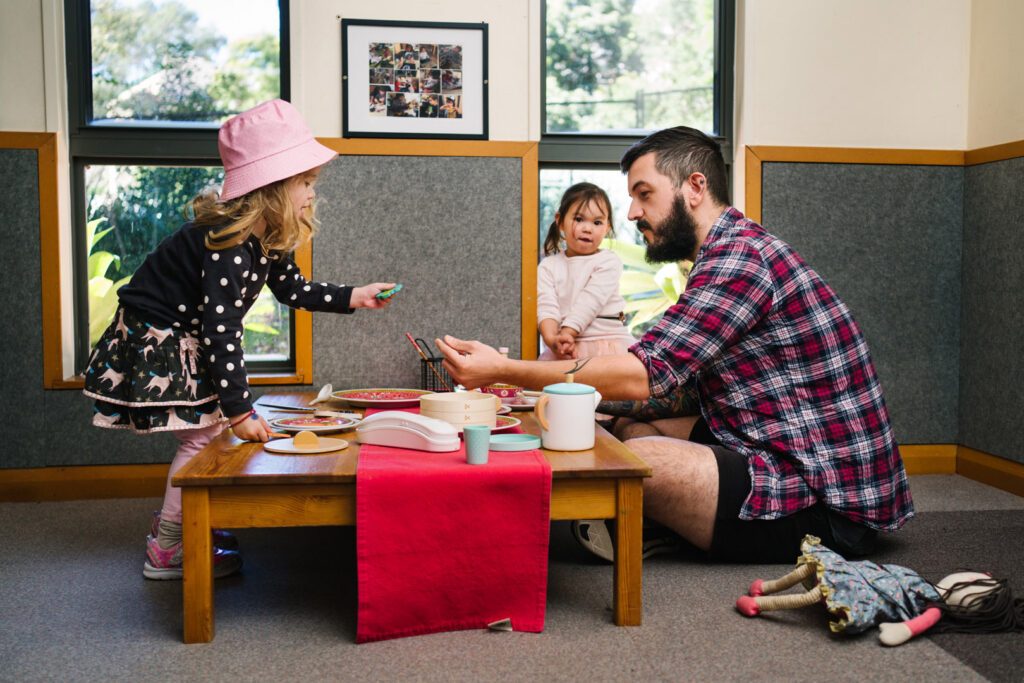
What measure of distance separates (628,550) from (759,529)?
1.71ft

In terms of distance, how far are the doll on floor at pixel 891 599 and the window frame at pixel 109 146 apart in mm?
1836

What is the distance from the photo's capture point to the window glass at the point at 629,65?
3.17 m

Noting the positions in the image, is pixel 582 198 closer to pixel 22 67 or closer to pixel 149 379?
pixel 149 379

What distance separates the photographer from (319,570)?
2.06m

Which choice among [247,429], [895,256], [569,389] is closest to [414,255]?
[247,429]

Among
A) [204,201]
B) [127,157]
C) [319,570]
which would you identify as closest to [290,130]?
[204,201]

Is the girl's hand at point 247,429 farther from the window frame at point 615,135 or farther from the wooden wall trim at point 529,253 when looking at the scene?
the window frame at point 615,135

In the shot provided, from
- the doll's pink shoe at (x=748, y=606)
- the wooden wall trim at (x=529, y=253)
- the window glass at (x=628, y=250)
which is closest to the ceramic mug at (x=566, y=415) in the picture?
the doll's pink shoe at (x=748, y=606)

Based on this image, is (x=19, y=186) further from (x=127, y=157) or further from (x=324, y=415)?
(x=324, y=415)

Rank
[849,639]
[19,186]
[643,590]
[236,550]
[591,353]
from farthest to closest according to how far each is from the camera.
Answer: [591,353] < [19,186] < [236,550] < [643,590] < [849,639]

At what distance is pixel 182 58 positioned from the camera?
2994 millimetres

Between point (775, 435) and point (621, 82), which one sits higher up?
point (621, 82)

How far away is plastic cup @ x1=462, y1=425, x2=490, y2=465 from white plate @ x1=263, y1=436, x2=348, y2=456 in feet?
1.00

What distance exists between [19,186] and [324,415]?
156 cm
